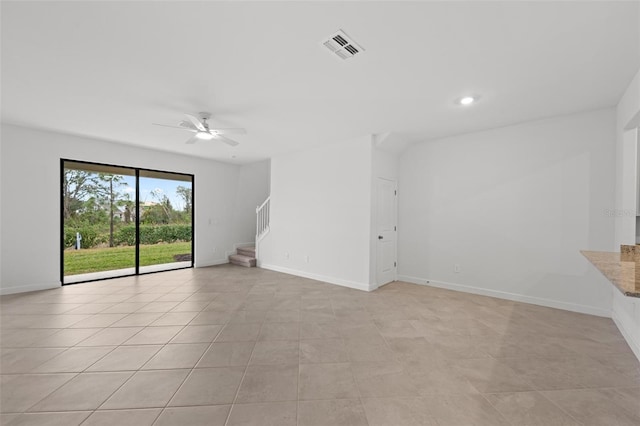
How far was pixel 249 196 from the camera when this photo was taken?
25.9 ft

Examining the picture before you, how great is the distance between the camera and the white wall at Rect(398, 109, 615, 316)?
11.2 ft

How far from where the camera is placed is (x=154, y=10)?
1.77 metres

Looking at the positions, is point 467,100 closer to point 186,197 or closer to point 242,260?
point 242,260

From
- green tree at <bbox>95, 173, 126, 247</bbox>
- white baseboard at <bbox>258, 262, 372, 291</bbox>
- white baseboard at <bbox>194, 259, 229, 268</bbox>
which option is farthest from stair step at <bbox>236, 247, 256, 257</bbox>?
green tree at <bbox>95, 173, 126, 247</bbox>

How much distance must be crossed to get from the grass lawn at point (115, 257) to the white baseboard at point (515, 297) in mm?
5817

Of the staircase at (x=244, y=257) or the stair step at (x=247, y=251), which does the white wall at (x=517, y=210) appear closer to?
the staircase at (x=244, y=257)

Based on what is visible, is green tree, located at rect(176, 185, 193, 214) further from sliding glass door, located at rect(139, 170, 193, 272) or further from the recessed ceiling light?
the recessed ceiling light

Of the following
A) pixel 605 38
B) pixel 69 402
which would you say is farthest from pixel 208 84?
pixel 605 38

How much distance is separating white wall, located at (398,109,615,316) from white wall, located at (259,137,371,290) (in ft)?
3.76

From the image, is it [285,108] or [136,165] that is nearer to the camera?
[285,108]

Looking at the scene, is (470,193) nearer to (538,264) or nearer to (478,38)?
(538,264)

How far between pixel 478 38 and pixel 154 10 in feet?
8.26

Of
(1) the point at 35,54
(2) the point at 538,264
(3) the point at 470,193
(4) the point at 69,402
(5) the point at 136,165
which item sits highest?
(1) the point at 35,54

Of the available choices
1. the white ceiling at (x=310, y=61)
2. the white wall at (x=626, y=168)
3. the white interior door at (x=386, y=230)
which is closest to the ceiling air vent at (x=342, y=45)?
the white ceiling at (x=310, y=61)
